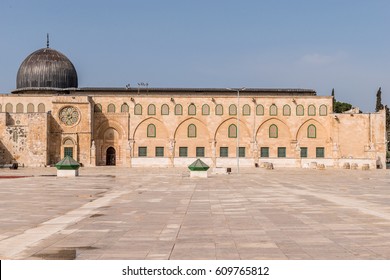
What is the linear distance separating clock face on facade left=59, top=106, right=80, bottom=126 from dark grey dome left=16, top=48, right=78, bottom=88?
720cm

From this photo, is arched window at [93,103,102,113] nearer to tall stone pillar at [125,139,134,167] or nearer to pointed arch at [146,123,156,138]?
tall stone pillar at [125,139,134,167]

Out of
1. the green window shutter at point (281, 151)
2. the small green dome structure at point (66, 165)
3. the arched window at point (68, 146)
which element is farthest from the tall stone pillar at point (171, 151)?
the small green dome structure at point (66, 165)

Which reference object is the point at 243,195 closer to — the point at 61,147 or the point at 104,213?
the point at 104,213

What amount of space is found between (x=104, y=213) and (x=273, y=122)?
2207 inches

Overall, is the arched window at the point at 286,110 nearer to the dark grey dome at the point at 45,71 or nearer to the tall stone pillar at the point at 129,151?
the tall stone pillar at the point at 129,151

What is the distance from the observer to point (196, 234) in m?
12.0

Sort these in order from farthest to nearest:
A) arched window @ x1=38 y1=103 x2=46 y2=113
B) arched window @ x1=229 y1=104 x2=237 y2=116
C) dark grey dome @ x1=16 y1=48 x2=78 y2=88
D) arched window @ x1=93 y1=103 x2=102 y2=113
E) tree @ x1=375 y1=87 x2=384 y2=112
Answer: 1. tree @ x1=375 y1=87 x2=384 y2=112
2. dark grey dome @ x1=16 y1=48 x2=78 y2=88
3. arched window @ x1=229 y1=104 x2=237 y2=116
4. arched window @ x1=93 y1=103 x2=102 y2=113
5. arched window @ x1=38 y1=103 x2=46 y2=113

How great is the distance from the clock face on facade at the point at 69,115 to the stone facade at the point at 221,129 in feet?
8.84

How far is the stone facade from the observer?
69.1 meters

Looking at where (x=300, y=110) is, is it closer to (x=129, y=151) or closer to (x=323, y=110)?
(x=323, y=110)

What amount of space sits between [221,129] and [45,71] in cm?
2441

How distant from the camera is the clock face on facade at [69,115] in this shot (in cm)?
6575

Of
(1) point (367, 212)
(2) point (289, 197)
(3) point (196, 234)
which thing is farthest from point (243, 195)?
(3) point (196, 234)

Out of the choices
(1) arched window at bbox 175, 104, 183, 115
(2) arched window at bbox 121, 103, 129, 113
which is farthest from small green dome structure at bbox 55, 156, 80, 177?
(1) arched window at bbox 175, 104, 183, 115
